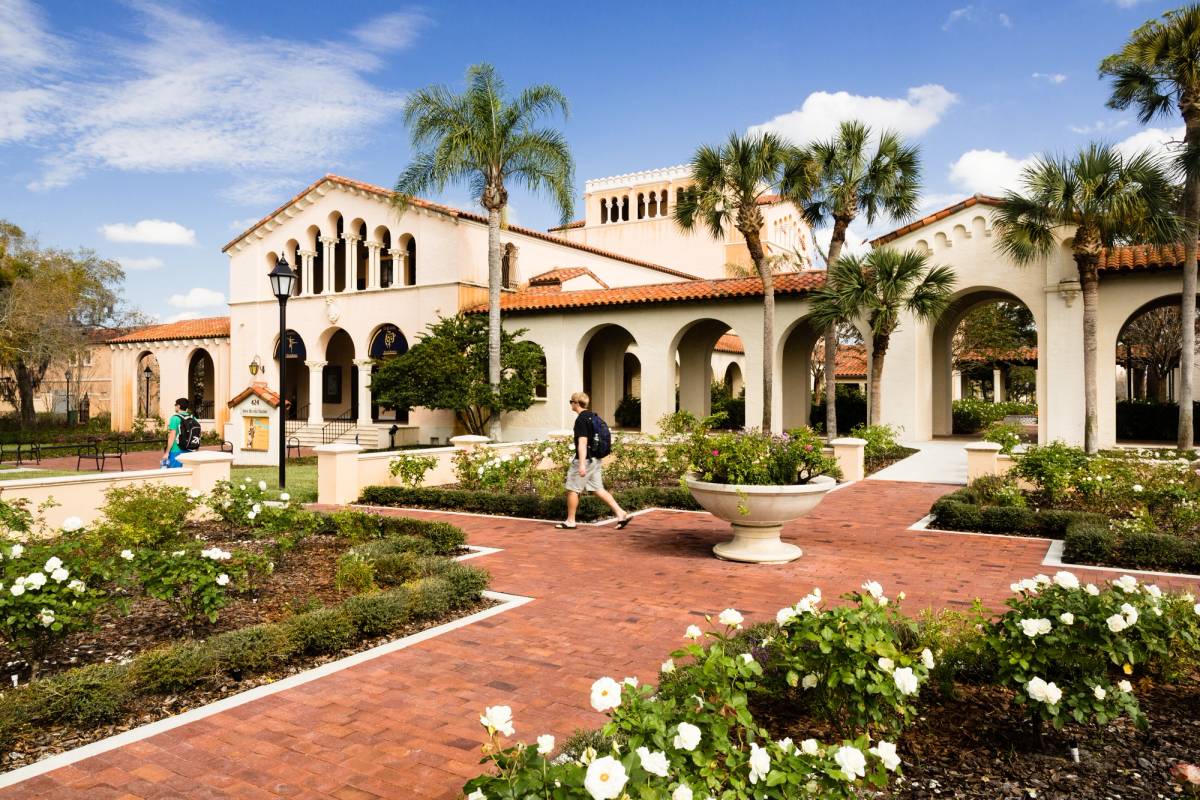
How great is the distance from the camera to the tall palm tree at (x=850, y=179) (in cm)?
2106

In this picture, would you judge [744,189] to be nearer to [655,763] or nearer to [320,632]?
[320,632]

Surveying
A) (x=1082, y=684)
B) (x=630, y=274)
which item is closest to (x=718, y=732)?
(x=1082, y=684)

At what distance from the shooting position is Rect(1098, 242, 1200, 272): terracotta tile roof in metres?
18.7

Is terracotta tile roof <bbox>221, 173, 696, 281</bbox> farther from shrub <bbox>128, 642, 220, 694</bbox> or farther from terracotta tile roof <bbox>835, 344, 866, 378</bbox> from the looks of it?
shrub <bbox>128, 642, 220, 694</bbox>

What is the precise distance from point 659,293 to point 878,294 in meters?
7.32

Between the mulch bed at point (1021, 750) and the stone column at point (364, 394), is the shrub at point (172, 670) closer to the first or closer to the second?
the mulch bed at point (1021, 750)

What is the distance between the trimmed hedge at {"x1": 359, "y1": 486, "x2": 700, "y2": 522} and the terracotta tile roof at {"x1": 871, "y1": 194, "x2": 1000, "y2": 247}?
1350 centimetres

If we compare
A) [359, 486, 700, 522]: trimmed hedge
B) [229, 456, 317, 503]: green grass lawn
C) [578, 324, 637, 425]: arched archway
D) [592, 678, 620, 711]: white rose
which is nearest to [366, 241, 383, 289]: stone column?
[578, 324, 637, 425]: arched archway

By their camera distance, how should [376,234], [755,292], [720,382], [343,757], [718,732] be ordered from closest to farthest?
[718,732] → [343,757] → [755,292] → [376,234] → [720,382]

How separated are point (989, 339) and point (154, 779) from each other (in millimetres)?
38630

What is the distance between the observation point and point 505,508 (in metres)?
11.6

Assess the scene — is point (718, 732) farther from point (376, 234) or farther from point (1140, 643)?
point (376, 234)

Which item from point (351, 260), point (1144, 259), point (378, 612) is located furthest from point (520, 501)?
point (351, 260)

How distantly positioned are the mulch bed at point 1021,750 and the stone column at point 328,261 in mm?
30152
